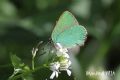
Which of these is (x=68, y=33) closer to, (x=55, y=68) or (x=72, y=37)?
(x=72, y=37)

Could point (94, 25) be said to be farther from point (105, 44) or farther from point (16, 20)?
point (16, 20)

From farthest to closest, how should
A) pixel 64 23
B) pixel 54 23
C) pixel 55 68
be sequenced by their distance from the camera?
pixel 54 23 → pixel 64 23 → pixel 55 68

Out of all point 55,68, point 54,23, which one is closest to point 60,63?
point 55,68

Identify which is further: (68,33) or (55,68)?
(68,33)

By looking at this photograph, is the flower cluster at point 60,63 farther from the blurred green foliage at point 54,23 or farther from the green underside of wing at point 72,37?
the blurred green foliage at point 54,23

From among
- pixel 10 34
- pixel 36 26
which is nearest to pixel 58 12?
pixel 36 26

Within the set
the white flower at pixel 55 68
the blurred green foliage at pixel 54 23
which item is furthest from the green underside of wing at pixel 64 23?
the blurred green foliage at pixel 54 23
